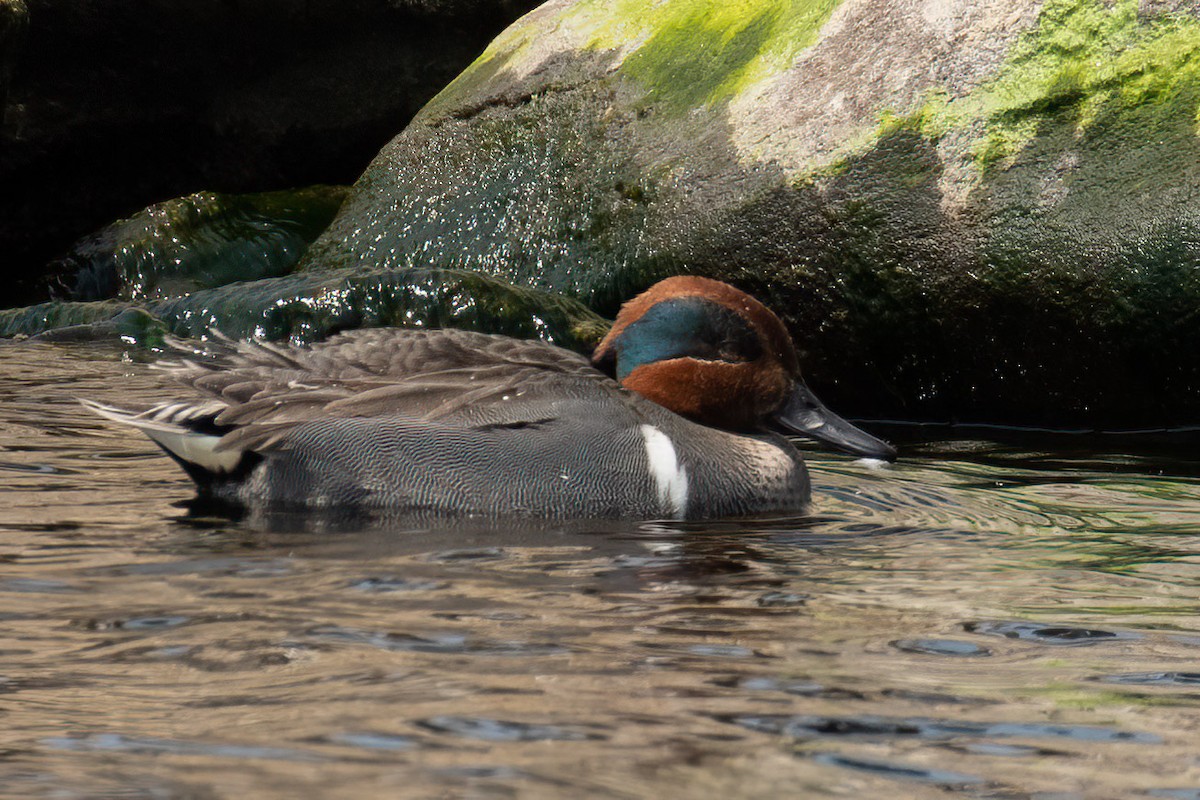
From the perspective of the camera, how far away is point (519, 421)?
4.55m

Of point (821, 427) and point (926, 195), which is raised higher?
point (926, 195)

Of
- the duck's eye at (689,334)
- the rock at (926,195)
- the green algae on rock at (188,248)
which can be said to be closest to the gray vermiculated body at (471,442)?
the duck's eye at (689,334)

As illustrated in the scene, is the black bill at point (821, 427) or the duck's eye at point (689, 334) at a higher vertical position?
the duck's eye at point (689, 334)

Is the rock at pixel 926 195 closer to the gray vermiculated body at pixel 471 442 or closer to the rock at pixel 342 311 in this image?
the rock at pixel 342 311

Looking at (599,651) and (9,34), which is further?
(9,34)

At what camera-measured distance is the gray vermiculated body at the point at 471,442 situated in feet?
14.9

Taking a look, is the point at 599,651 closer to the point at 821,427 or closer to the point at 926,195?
the point at 821,427

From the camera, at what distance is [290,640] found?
3.17 meters

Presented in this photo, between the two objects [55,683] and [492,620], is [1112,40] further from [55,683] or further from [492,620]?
[55,683]

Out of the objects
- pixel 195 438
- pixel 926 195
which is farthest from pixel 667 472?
pixel 926 195

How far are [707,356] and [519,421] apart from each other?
0.78m

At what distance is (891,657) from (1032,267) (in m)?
3.74

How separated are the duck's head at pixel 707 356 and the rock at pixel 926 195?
5.89 ft

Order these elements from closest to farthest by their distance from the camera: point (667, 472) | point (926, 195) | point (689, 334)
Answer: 1. point (667, 472)
2. point (689, 334)
3. point (926, 195)
